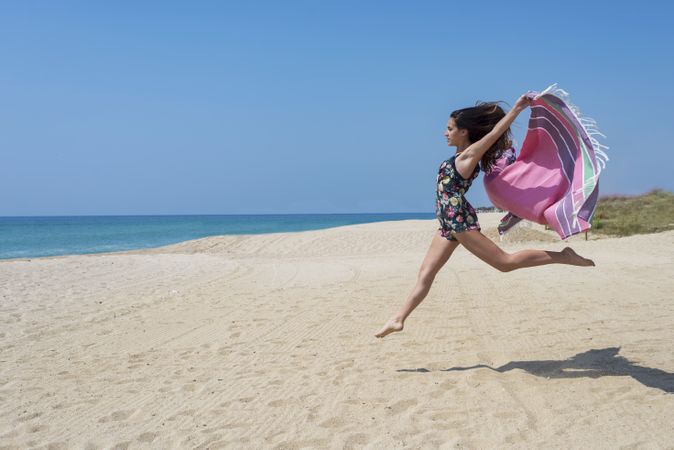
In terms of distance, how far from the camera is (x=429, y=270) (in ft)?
19.0

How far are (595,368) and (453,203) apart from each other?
2.00 meters

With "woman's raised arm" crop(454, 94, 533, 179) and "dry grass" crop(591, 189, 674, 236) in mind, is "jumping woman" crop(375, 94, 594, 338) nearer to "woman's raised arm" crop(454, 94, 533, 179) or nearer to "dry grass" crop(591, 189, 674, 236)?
"woman's raised arm" crop(454, 94, 533, 179)

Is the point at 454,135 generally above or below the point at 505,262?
above

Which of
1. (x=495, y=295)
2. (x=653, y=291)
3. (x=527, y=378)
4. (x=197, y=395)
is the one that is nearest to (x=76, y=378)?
(x=197, y=395)

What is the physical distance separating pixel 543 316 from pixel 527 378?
3103 mm

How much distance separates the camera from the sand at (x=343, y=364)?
4.23 m

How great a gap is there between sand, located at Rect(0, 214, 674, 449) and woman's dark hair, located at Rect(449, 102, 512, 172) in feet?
6.93

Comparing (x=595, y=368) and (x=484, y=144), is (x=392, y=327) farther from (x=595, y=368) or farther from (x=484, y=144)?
(x=484, y=144)

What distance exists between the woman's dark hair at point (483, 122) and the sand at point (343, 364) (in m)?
2.11

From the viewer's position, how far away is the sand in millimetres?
4227

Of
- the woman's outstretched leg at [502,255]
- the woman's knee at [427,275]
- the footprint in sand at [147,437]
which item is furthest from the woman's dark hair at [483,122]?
the footprint in sand at [147,437]

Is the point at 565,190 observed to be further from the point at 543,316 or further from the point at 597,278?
the point at 597,278

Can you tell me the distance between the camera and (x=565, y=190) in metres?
5.51

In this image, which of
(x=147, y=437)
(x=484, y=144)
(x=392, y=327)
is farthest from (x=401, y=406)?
(x=484, y=144)
